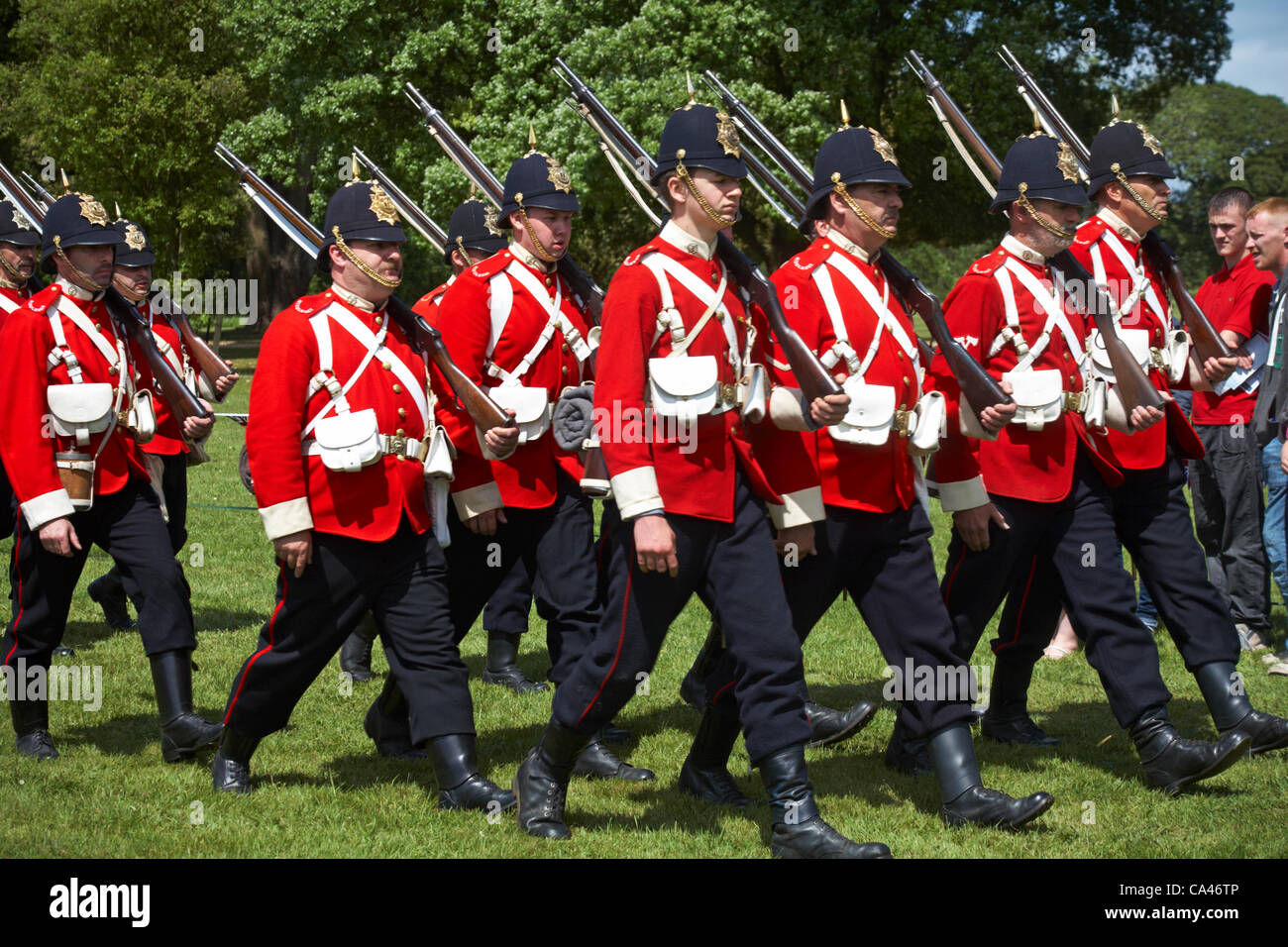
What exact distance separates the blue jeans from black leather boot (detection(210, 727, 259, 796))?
6.32m

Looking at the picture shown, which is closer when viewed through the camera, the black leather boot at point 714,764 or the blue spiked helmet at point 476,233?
the black leather boot at point 714,764

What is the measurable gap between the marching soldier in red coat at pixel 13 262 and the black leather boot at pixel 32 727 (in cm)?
222

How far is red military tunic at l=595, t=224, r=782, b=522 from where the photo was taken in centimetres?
542

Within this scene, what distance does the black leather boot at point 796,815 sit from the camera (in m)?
5.34

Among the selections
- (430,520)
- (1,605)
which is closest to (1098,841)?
(430,520)

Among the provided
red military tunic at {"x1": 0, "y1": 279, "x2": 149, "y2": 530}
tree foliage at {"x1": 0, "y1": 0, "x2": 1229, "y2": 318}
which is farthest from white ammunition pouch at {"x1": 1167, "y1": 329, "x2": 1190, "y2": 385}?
tree foliage at {"x1": 0, "y1": 0, "x2": 1229, "y2": 318}

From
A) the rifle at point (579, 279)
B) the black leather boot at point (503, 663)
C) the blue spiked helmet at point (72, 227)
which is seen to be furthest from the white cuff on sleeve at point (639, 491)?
the black leather boot at point (503, 663)

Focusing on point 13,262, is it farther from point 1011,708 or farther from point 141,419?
point 1011,708

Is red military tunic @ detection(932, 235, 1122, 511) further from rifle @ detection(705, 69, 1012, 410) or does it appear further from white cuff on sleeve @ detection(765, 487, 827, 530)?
white cuff on sleeve @ detection(765, 487, 827, 530)

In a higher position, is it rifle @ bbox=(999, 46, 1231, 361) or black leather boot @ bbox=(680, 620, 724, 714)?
rifle @ bbox=(999, 46, 1231, 361)

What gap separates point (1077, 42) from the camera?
99.9 ft

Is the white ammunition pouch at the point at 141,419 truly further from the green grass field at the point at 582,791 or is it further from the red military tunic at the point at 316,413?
the green grass field at the point at 582,791

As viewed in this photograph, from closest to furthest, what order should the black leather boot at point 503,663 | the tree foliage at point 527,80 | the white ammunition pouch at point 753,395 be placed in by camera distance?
the white ammunition pouch at point 753,395
the black leather boot at point 503,663
the tree foliage at point 527,80

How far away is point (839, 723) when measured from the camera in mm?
7523
